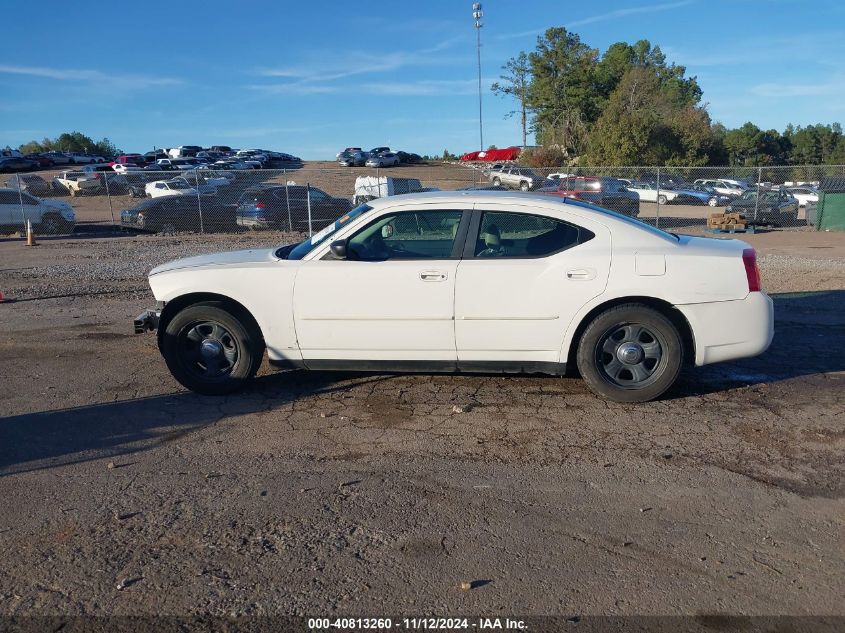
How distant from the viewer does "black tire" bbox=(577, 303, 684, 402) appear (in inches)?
223

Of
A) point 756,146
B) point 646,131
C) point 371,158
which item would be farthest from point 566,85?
point 756,146

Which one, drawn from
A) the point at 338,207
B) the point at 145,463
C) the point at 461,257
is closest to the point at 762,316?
the point at 461,257

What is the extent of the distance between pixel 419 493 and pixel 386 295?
1.85 metres

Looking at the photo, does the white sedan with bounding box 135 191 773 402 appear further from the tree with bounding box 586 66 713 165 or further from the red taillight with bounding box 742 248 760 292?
the tree with bounding box 586 66 713 165

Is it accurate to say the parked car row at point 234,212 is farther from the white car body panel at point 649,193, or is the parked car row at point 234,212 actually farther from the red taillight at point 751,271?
the white car body panel at point 649,193

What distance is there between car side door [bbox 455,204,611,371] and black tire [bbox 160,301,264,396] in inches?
66.2

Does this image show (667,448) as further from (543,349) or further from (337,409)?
(337,409)

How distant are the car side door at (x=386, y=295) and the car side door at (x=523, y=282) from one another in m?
0.12

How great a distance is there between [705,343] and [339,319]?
276 centimetres

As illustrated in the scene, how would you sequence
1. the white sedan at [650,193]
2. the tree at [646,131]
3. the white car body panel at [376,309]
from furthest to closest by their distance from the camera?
1. the tree at [646,131]
2. the white sedan at [650,193]
3. the white car body panel at [376,309]

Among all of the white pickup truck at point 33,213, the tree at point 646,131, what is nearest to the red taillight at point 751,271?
the white pickup truck at point 33,213

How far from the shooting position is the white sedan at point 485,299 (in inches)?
223

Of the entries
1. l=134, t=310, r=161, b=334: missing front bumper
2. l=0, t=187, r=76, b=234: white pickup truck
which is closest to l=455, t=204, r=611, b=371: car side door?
l=134, t=310, r=161, b=334: missing front bumper

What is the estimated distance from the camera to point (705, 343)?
18.6ft
